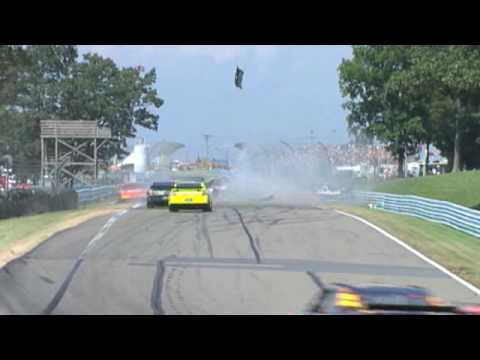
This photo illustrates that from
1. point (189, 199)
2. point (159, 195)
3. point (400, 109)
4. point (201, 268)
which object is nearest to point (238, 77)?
point (201, 268)

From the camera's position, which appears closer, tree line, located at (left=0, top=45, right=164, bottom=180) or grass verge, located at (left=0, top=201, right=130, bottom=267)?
grass verge, located at (left=0, top=201, right=130, bottom=267)

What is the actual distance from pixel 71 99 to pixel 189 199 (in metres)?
35.9

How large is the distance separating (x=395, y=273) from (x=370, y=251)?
3753 mm

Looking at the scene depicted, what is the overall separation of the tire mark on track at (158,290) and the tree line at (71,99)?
50608 mm

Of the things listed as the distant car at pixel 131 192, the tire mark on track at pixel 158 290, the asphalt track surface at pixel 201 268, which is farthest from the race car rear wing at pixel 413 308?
the distant car at pixel 131 192

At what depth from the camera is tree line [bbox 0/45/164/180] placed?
6594 centimetres

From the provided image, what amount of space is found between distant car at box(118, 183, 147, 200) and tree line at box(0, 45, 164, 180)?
1379 centimetres

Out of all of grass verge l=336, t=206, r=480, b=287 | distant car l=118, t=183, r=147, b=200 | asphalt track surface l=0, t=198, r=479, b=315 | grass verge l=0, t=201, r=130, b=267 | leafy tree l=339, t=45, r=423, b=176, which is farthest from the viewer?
leafy tree l=339, t=45, r=423, b=176

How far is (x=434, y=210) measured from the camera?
33.2 metres

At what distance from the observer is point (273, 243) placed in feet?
70.9

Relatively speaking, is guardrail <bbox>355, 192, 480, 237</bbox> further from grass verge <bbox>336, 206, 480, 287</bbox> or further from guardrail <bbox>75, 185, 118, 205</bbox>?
guardrail <bbox>75, 185, 118, 205</bbox>

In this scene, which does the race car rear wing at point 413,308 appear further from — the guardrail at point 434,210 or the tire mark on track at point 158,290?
the guardrail at point 434,210

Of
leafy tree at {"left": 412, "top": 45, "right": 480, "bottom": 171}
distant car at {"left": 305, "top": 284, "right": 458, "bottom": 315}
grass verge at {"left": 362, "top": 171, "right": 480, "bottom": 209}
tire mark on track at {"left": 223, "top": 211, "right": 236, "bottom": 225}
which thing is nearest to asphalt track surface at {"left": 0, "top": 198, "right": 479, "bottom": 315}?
tire mark on track at {"left": 223, "top": 211, "right": 236, "bottom": 225}
